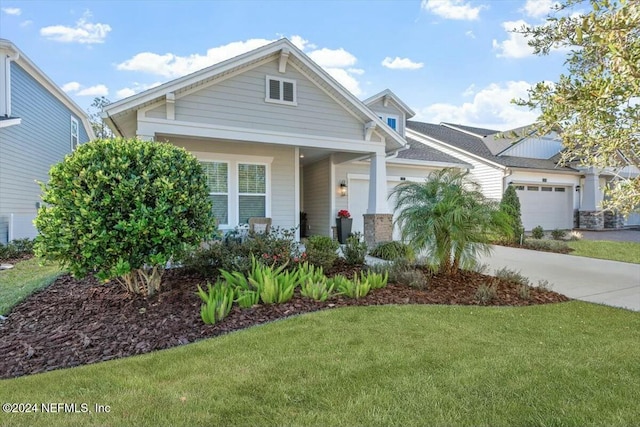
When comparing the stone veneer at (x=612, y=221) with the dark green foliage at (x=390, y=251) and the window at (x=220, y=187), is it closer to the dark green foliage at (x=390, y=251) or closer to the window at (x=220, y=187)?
the dark green foliage at (x=390, y=251)

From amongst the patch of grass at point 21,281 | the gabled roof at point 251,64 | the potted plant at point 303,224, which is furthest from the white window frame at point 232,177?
the potted plant at point 303,224

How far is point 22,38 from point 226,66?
35.5 ft

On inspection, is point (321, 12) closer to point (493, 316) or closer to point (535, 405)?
point (493, 316)

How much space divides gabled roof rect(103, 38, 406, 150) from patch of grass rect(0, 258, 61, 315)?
3435mm

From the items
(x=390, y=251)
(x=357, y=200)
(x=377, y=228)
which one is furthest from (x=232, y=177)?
(x=357, y=200)

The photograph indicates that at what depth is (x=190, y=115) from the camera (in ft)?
26.2

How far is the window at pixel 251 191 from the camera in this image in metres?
10.1

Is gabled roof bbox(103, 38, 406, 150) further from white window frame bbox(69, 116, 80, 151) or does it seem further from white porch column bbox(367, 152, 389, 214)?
white window frame bbox(69, 116, 80, 151)

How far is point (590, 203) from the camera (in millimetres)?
18547

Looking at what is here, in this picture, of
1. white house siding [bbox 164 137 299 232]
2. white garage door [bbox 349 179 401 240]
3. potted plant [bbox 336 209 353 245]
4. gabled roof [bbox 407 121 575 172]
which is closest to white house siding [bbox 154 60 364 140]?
white house siding [bbox 164 137 299 232]

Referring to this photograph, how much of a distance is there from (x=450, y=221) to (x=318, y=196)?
8.09 metres

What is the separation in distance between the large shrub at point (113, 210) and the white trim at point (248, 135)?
3.03 meters

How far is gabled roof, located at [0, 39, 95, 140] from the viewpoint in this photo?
1048cm

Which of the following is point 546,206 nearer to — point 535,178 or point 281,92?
point 535,178
